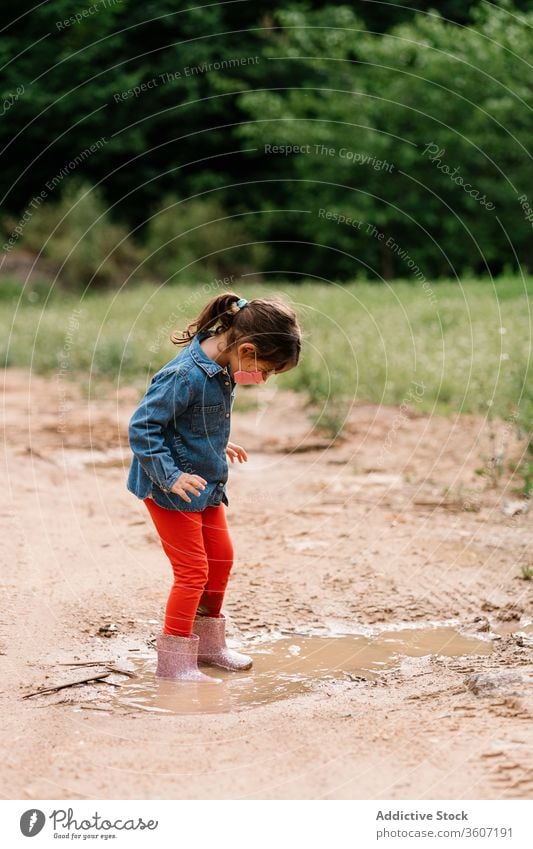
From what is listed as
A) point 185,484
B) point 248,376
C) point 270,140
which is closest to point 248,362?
point 248,376

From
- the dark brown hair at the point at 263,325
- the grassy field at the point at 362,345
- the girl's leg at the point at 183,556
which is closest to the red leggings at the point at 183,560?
the girl's leg at the point at 183,556

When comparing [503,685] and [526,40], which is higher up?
[526,40]

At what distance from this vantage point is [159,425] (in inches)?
142

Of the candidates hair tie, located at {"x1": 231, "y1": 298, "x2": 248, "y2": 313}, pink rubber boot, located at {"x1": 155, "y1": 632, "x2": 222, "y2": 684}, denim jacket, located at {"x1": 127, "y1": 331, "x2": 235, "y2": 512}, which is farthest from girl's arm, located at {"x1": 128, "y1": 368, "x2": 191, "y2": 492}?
pink rubber boot, located at {"x1": 155, "y1": 632, "x2": 222, "y2": 684}

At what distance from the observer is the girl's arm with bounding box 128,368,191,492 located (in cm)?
357

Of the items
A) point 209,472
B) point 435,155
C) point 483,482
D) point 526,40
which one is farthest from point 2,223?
point 209,472

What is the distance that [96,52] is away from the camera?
2128 cm

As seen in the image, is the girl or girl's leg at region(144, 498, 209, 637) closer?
the girl

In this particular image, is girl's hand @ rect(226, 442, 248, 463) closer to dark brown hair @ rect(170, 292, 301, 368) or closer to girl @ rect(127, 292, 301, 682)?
girl @ rect(127, 292, 301, 682)

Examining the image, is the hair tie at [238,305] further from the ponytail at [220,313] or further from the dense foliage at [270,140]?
the dense foliage at [270,140]

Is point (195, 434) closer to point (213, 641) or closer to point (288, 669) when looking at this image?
point (213, 641)

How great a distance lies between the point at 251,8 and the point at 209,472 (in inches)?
884

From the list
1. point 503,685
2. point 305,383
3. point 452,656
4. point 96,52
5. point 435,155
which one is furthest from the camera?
point 96,52

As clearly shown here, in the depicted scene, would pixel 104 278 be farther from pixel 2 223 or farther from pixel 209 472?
pixel 209 472
